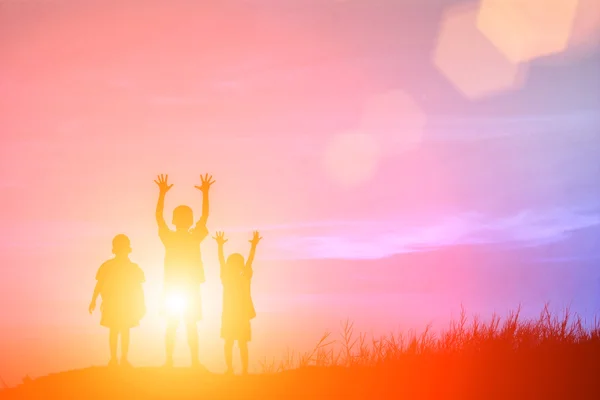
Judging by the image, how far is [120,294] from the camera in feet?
48.4

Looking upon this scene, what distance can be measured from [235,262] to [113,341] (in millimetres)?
2684

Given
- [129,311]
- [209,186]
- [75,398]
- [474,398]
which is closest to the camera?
[474,398]

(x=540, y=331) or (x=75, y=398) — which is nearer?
(x=75, y=398)

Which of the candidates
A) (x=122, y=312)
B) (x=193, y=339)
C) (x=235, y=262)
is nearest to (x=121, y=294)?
(x=122, y=312)

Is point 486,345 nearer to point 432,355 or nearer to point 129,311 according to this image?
point 432,355

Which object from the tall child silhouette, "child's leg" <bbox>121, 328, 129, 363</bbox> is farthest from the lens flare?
"child's leg" <bbox>121, 328, 129, 363</bbox>

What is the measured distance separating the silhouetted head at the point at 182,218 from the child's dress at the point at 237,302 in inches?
53.3

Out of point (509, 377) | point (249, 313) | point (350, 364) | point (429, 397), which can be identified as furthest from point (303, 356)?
point (509, 377)

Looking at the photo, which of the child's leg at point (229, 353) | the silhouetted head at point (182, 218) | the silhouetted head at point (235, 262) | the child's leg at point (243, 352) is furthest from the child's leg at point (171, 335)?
the silhouetted head at point (182, 218)

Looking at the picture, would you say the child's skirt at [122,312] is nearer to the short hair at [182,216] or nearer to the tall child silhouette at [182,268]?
the tall child silhouette at [182,268]

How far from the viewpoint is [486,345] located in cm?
1335

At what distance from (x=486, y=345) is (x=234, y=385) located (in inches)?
171

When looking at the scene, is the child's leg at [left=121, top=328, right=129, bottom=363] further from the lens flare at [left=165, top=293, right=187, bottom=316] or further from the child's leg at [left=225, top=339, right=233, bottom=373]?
the child's leg at [left=225, top=339, right=233, bottom=373]

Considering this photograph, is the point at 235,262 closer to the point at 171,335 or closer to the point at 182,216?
the point at 182,216
